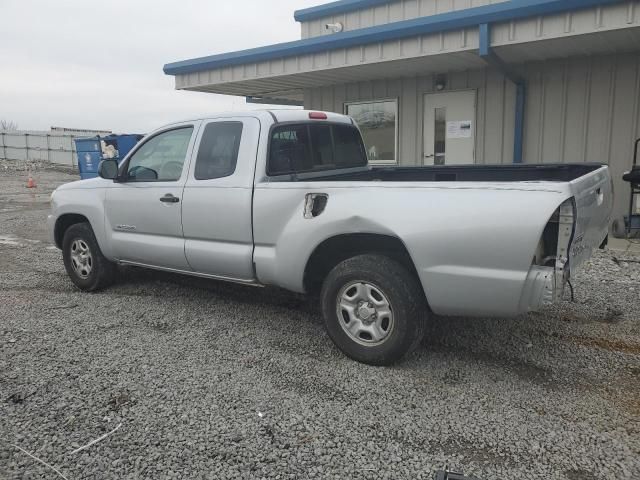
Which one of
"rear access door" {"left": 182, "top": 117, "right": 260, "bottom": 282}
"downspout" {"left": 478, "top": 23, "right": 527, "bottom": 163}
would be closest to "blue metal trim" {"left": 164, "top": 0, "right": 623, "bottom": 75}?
"downspout" {"left": 478, "top": 23, "right": 527, "bottom": 163}

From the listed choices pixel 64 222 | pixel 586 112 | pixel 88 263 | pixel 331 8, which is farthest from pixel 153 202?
pixel 331 8

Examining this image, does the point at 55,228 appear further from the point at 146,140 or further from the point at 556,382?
the point at 556,382

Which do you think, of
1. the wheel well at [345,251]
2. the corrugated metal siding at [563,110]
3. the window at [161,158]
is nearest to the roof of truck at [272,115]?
the window at [161,158]

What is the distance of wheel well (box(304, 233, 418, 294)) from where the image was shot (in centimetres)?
393

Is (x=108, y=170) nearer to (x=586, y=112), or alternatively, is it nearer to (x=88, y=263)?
(x=88, y=263)

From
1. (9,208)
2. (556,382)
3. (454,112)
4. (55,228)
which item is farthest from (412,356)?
(9,208)

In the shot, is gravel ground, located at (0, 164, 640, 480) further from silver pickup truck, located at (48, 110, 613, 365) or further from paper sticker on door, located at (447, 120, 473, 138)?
paper sticker on door, located at (447, 120, 473, 138)

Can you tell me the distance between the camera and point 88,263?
594 centimetres

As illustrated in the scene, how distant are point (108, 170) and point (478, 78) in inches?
262

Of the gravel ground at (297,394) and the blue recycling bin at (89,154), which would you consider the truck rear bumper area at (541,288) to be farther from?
the blue recycling bin at (89,154)

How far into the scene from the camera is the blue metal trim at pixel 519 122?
9.04 meters

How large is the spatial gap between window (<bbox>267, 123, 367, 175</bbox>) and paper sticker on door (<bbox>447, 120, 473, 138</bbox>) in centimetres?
466

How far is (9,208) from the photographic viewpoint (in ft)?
47.3

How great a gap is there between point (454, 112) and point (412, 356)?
673 centimetres
